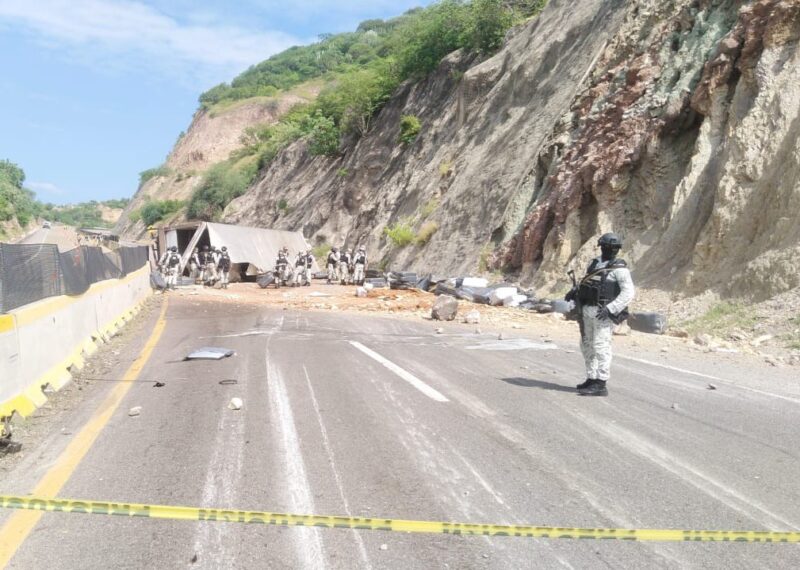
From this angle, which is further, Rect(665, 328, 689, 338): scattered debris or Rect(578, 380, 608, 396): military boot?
Rect(665, 328, 689, 338): scattered debris

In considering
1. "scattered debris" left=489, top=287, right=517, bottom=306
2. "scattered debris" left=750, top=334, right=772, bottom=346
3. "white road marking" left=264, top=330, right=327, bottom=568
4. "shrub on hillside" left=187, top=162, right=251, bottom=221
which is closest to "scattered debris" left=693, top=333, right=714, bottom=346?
"scattered debris" left=750, top=334, right=772, bottom=346

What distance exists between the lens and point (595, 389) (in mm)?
7383

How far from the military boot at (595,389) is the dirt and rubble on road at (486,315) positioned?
3.75 m

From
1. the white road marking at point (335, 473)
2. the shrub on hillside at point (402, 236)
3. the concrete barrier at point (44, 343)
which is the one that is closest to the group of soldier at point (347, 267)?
the shrub on hillside at point (402, 236)

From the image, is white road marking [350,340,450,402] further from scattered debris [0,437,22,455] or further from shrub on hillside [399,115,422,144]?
shrub on hillside [399,115,422,144]

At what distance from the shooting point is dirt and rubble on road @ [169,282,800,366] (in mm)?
11031

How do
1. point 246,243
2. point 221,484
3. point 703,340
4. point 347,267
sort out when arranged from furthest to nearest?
point 246,243, point 347,267, point 703,340, point 221,484

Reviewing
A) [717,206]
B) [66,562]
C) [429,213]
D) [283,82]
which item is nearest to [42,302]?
[66,562]

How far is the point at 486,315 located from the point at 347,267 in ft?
50.9

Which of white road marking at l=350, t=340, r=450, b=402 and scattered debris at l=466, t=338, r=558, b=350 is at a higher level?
scattered debris at l=466, t=338, r=558, b=350

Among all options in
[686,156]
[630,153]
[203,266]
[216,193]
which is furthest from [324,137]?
[686,156]

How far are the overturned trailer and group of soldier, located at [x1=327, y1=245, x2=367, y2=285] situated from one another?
11.0 feet

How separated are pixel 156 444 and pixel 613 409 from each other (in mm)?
4160

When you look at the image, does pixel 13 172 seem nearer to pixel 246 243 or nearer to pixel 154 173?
pixel 154 173
